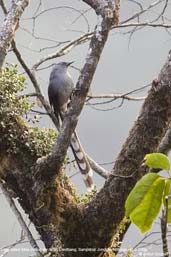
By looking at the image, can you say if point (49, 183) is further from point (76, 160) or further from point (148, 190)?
point (148, 190)

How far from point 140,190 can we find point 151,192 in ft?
0.09

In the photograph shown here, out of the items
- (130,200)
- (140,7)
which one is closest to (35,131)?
(130,200)

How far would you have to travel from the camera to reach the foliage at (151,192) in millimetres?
1174

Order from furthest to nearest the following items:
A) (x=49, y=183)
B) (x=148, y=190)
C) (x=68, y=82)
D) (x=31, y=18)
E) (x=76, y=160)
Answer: (x=31, y=18) → (x=68, y=82) → (x=76, y=160) → (x=49, y=183) → (x=148, y=190)

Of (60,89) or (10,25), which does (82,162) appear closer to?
(60,89)

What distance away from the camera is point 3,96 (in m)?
2.44

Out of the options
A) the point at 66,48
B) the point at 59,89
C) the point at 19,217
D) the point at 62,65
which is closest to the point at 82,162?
the point at 19,217

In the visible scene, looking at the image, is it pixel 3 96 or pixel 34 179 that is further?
pixel 3 96

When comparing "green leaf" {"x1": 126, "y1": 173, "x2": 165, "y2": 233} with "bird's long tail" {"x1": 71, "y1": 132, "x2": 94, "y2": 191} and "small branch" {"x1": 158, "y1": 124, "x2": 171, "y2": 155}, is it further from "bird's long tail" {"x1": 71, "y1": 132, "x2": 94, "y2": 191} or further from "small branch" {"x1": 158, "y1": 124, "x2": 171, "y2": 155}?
"bird's long tail" {"x1": 71, "y1": 132, "x2": 94, "y2": 191}

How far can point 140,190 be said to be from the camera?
3.95 feet

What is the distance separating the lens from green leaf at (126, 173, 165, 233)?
1177 millimetres

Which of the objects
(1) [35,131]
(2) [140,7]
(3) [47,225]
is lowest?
(3) [47,225]

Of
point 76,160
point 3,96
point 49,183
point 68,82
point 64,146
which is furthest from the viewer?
point 68,82

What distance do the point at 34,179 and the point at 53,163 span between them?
173 millimetres
